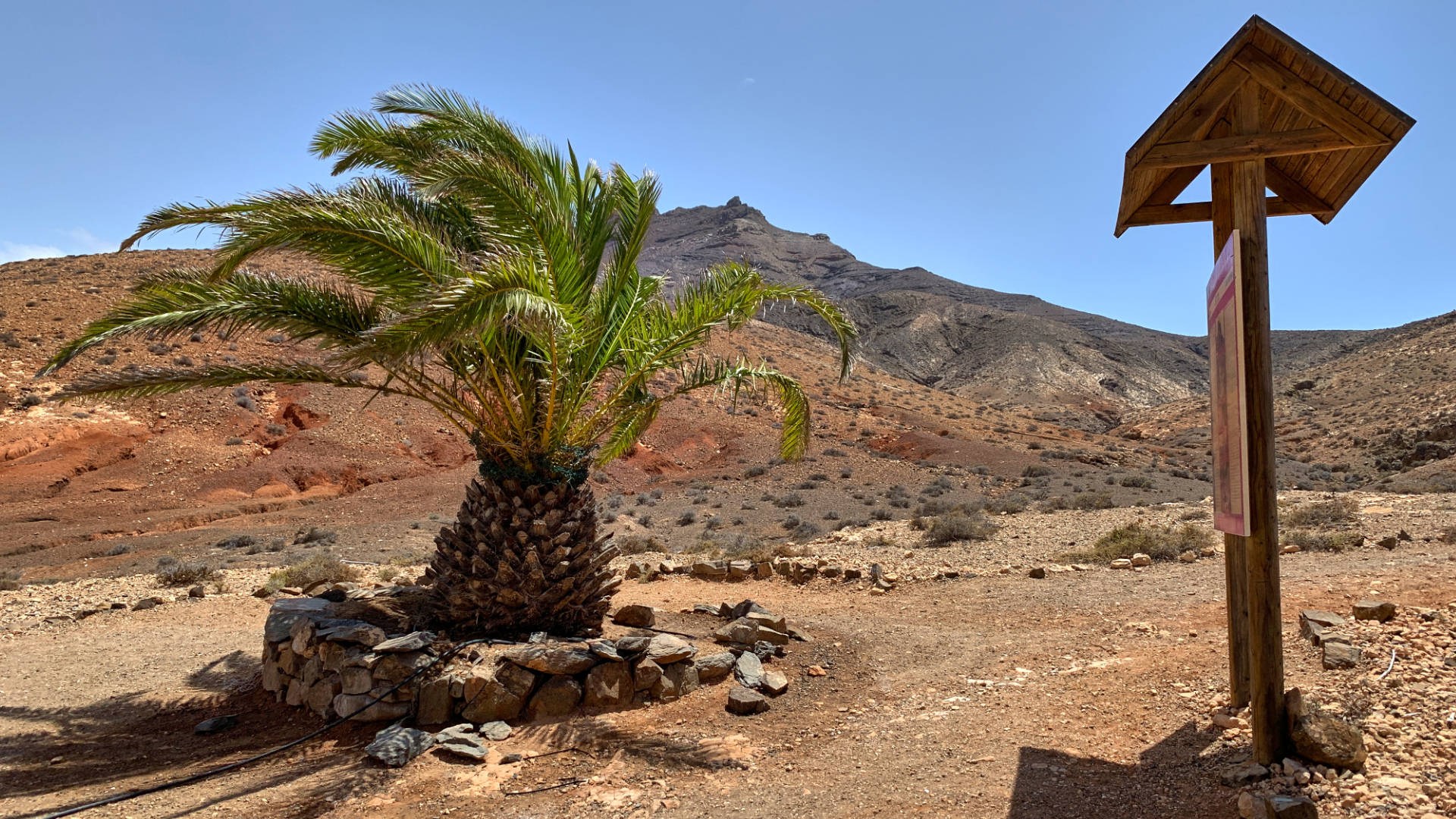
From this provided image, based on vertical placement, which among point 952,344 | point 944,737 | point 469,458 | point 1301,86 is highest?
point 952,344

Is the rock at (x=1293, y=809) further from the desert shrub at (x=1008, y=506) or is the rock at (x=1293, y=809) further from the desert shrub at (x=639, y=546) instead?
the desert shrub at (x=1008, y=506)

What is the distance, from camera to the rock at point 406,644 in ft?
21.2

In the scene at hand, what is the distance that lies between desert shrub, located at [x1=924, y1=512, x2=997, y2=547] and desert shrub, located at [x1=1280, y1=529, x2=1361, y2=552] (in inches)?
182

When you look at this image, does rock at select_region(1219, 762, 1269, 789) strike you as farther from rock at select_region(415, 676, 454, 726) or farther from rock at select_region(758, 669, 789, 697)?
rock at select_region(415, 676, 454, 726)

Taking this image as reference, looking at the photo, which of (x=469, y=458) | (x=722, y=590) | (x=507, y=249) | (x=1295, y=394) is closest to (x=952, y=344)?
(x=1295, y=394)

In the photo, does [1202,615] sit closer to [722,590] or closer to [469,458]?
[722,590]

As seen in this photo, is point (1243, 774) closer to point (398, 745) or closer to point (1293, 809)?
point (1293, 809)

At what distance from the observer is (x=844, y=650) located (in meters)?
7.93

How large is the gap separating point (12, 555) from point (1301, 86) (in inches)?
924

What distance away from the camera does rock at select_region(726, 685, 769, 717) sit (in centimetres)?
645

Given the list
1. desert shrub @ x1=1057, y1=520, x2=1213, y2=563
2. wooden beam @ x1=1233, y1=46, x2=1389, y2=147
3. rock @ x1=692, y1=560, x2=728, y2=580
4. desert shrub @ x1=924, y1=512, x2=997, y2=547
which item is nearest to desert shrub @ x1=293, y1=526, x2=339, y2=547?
rock @ x1=692, y1=560, x2=728, y2=580

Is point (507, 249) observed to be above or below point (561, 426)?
above

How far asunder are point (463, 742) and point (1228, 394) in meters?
5.34

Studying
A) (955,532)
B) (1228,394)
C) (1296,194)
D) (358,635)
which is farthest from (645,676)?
(955,532)
